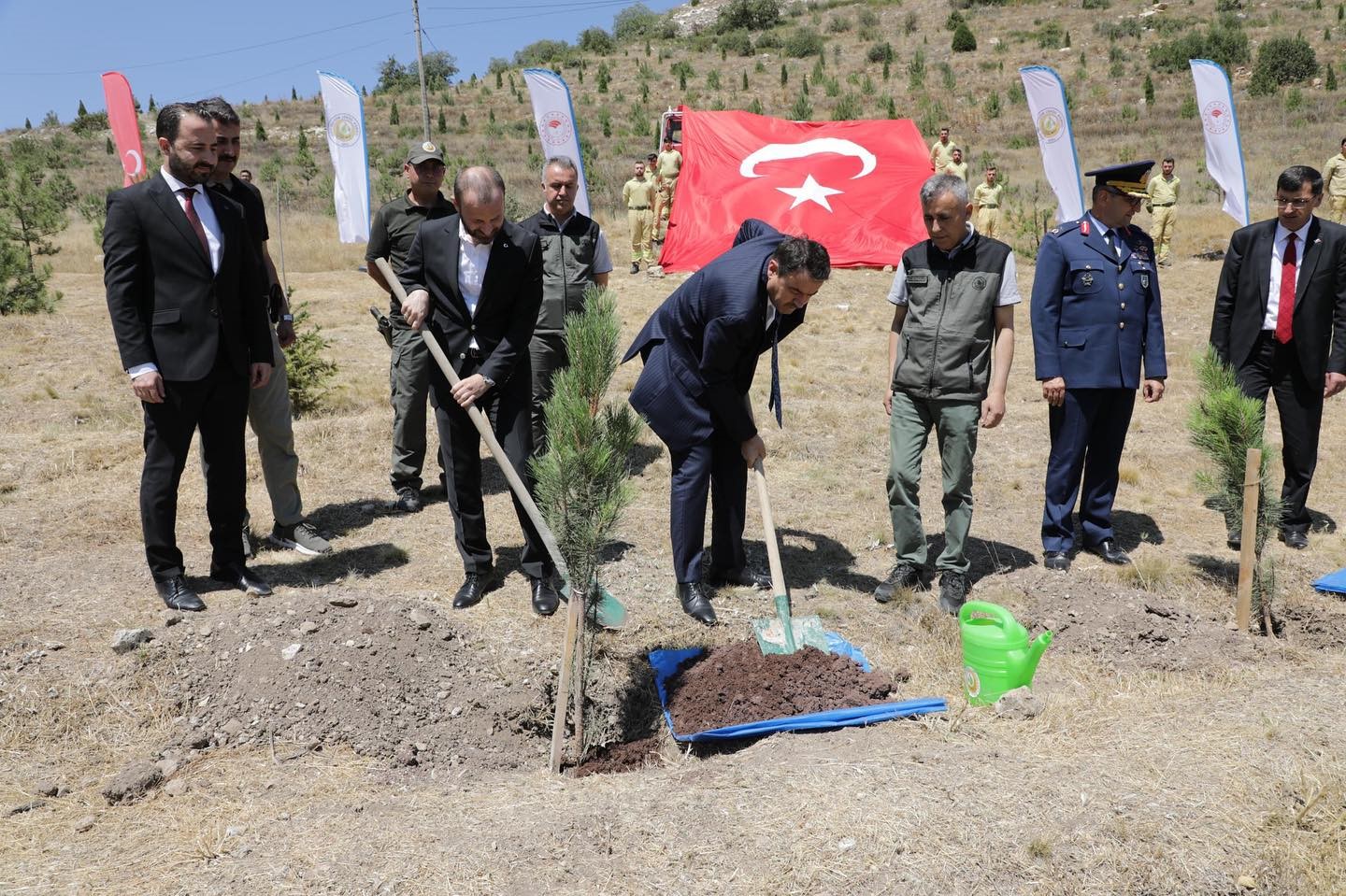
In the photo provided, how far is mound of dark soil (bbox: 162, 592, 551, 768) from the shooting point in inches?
142

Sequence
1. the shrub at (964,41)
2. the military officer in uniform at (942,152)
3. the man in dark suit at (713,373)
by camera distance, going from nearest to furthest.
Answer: the man in dark suit at (713,373), the military officer in uniform at (942,152), the shrub at (964,41)

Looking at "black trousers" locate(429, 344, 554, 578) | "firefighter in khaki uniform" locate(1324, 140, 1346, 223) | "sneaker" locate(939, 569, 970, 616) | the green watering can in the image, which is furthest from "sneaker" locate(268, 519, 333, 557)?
"firefighter in khaki uniform" locate(1324, 140, 1346, 223)

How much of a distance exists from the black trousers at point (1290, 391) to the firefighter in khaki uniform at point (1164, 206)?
33.0 feet

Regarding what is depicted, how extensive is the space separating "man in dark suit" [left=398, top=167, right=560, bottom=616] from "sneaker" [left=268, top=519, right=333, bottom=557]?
113 centimetres

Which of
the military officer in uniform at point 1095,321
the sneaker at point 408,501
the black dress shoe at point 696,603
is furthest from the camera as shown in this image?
the sneaker at point 408,501

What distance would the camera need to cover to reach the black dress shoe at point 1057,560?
506 centimetres

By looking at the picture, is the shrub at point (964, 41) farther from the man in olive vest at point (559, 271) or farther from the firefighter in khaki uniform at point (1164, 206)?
the man in olive vest at point (559, 271)

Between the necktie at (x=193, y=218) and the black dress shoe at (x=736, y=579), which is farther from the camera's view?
the black dress shoe at (x=736, y=579)

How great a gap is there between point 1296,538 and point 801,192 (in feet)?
31.5

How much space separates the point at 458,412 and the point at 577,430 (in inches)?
45.6

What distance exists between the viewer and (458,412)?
14.3ft

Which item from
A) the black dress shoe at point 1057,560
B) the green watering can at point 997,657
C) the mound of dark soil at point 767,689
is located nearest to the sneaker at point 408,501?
the mound of dark soil at point 767,689

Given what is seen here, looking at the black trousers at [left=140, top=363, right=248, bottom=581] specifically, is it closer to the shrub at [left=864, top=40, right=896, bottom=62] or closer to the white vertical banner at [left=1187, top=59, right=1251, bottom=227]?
the white vertical banner at [left=1187, top=59, right=1251, bottom=227]

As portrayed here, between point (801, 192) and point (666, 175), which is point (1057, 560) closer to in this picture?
point (801, 192)
